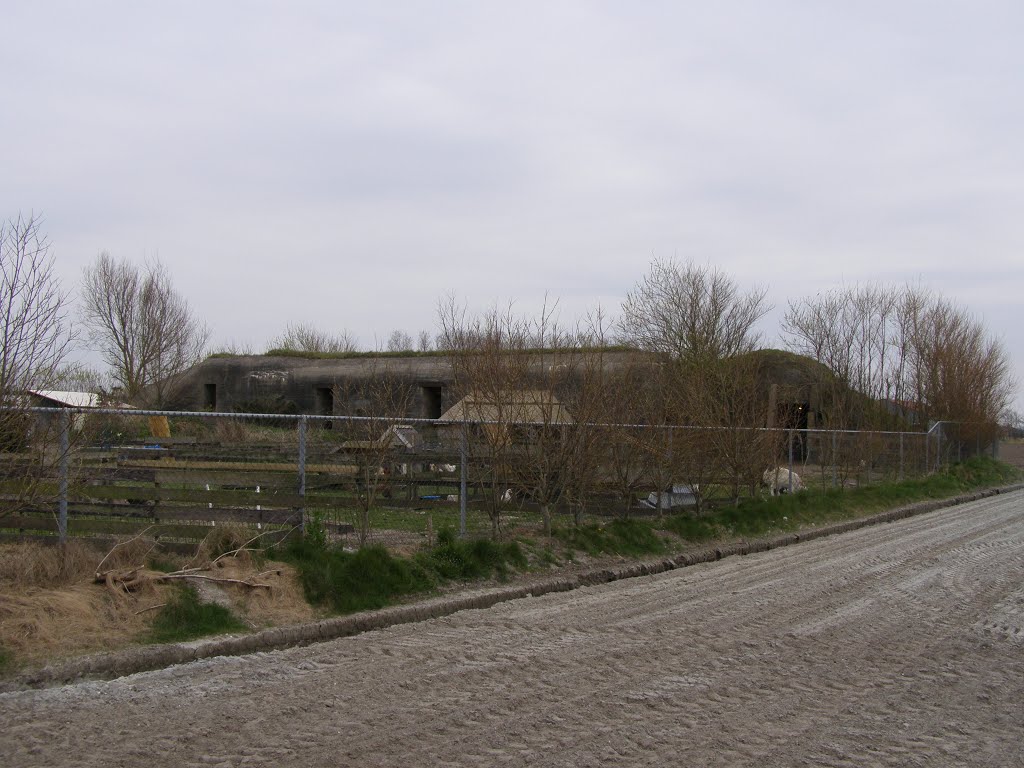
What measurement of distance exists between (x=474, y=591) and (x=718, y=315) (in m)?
22.3

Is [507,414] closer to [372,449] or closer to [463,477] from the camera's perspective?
[463,477]

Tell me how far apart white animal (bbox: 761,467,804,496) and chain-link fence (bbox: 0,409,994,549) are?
1.72ft

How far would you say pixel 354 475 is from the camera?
1139 centimetres

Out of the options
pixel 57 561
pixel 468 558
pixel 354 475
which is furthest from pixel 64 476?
pixel 468 558

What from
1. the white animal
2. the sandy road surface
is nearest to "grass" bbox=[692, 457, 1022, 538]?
the white animal

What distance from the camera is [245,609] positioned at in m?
8.73

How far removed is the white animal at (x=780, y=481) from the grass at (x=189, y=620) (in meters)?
12.7

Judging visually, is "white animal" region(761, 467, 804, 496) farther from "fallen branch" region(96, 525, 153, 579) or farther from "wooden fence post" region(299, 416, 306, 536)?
"fallen branch" region(96, 525, 153, 579)

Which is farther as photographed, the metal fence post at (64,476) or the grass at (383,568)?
the grass at (383,568)

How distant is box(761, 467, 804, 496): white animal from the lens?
783 inches

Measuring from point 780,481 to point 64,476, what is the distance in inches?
642

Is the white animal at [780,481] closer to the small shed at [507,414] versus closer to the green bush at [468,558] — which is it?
the small shed at [507,414]

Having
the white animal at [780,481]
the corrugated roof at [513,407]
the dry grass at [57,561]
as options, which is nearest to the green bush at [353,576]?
the dry grass at [57,561]

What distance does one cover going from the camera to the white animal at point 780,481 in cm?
1989
